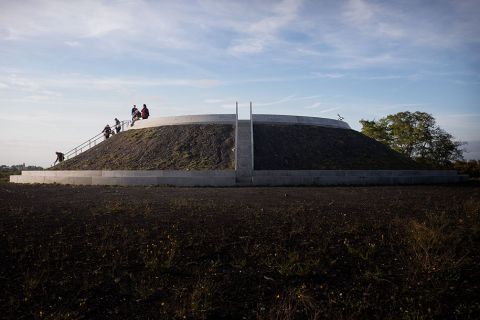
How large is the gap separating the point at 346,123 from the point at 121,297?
3400 centimetres

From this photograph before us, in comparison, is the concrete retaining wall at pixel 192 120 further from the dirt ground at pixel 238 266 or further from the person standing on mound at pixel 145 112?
the dirt ground at pixel 238 266

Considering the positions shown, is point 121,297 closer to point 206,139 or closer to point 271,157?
point 271,157

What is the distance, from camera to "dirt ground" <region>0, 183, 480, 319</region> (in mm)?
6039

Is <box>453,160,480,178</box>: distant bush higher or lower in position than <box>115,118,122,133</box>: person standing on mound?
lower

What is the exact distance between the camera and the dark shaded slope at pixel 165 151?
26531 mm

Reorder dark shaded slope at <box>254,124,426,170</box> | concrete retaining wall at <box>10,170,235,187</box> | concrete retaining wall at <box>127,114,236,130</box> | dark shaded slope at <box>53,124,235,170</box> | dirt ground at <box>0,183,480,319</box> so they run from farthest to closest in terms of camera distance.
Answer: concrete retaining wall at <box>127,114,236,130</box> → dark shaded slope at <box>254,124,426,170</box> → dark shaded slope at <box>53,124,235,170</box> → concrete retaining wall at <box>10,170,235,187</box> → dirt ground at <box>0,183,480,319</box>

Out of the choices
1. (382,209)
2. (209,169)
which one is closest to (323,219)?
(382,209)

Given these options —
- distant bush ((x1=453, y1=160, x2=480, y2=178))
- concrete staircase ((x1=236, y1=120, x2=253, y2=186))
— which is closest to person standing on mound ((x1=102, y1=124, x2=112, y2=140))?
concrete staircase ((x1=236, y1=120, x2=253, y2=186))

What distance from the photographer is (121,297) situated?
20.9 ft

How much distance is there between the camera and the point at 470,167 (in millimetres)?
37188

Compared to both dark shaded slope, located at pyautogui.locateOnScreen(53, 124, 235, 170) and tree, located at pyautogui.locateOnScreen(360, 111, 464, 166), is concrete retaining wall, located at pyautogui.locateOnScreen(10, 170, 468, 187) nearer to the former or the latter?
dark shaded slope, located at pyautogui.locateOnScreen(53, 124, 235, 170)

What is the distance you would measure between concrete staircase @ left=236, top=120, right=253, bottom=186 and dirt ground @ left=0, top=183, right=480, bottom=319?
11865 mm

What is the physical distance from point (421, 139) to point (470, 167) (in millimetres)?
8638

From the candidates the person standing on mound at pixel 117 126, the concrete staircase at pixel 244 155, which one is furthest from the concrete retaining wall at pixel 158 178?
the person standing on mound at pixel 117 126
